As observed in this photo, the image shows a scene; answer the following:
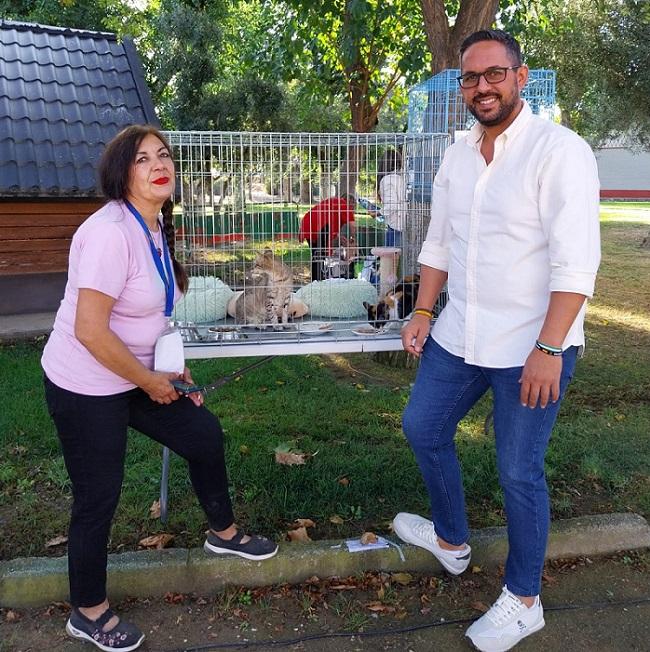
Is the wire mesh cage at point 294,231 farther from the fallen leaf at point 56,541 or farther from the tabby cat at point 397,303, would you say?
the fallen leaf at point 56,541

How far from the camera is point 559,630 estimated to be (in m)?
2.60

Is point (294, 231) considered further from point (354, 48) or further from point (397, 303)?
point (354, 48)

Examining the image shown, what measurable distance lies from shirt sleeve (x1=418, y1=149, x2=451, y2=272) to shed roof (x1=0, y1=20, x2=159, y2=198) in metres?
5.07

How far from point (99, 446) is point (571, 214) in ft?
5.59

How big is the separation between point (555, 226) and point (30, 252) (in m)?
6.73

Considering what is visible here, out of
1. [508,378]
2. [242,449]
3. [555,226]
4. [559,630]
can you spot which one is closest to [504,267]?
[555,226]

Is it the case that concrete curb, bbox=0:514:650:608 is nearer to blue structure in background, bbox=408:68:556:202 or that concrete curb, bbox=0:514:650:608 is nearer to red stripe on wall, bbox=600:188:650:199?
blue structure in background, bbox=408:68:556:202

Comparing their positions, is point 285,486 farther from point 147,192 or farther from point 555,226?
point 555,226

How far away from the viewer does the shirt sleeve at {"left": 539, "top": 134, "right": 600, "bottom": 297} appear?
2033 mm

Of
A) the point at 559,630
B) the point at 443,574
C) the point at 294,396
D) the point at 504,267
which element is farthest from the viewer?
the point at 294,396

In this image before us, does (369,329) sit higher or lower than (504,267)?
lower

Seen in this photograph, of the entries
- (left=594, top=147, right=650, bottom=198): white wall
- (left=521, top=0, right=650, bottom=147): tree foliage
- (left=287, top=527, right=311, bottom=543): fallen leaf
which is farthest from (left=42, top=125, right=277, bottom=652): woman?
(left=594, top=147, right=650, bottom=198): white wall

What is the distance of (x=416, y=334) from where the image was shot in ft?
8.76

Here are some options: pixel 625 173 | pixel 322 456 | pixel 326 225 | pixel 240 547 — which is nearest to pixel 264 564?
pixel 240 547
